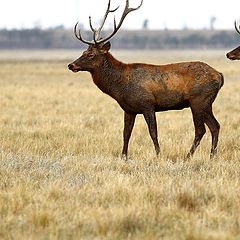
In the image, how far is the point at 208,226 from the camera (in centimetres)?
408

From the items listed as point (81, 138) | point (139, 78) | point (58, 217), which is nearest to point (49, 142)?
point (81, 138)

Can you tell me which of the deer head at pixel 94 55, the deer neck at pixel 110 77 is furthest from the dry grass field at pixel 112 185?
the deer head at pixel 94 55

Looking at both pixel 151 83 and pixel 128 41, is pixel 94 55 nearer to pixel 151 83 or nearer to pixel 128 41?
pixel 151 83

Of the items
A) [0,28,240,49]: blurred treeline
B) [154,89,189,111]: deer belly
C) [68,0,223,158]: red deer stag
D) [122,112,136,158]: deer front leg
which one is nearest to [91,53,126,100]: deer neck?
[68,0,223,158]: red deer stag

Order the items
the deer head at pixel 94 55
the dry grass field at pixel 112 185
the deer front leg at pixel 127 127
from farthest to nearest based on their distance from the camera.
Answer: the deer front leg at pixel 127 127 → the deer head at pixel 94 55 → the dry grass field at pixel 112 185

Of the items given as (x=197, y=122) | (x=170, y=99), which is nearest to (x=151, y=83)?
(x=170, y=99)

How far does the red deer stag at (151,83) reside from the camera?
275 inches

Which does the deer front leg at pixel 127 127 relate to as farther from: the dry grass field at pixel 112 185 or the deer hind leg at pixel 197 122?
the deer hind leg at pixel 197 122

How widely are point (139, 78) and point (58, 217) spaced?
3339 millimetres

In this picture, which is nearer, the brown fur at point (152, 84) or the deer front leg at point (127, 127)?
the brown fur at point (152, 84)

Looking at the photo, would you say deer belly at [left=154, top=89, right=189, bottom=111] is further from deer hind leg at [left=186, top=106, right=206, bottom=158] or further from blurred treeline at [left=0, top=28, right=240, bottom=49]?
blurred treeline at [left=0, top=28, right=240, bottom=49]

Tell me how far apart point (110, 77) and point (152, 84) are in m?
0.69

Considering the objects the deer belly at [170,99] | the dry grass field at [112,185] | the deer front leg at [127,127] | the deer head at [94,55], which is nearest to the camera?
the dry grass field at [112,185]

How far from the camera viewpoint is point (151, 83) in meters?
7.01
